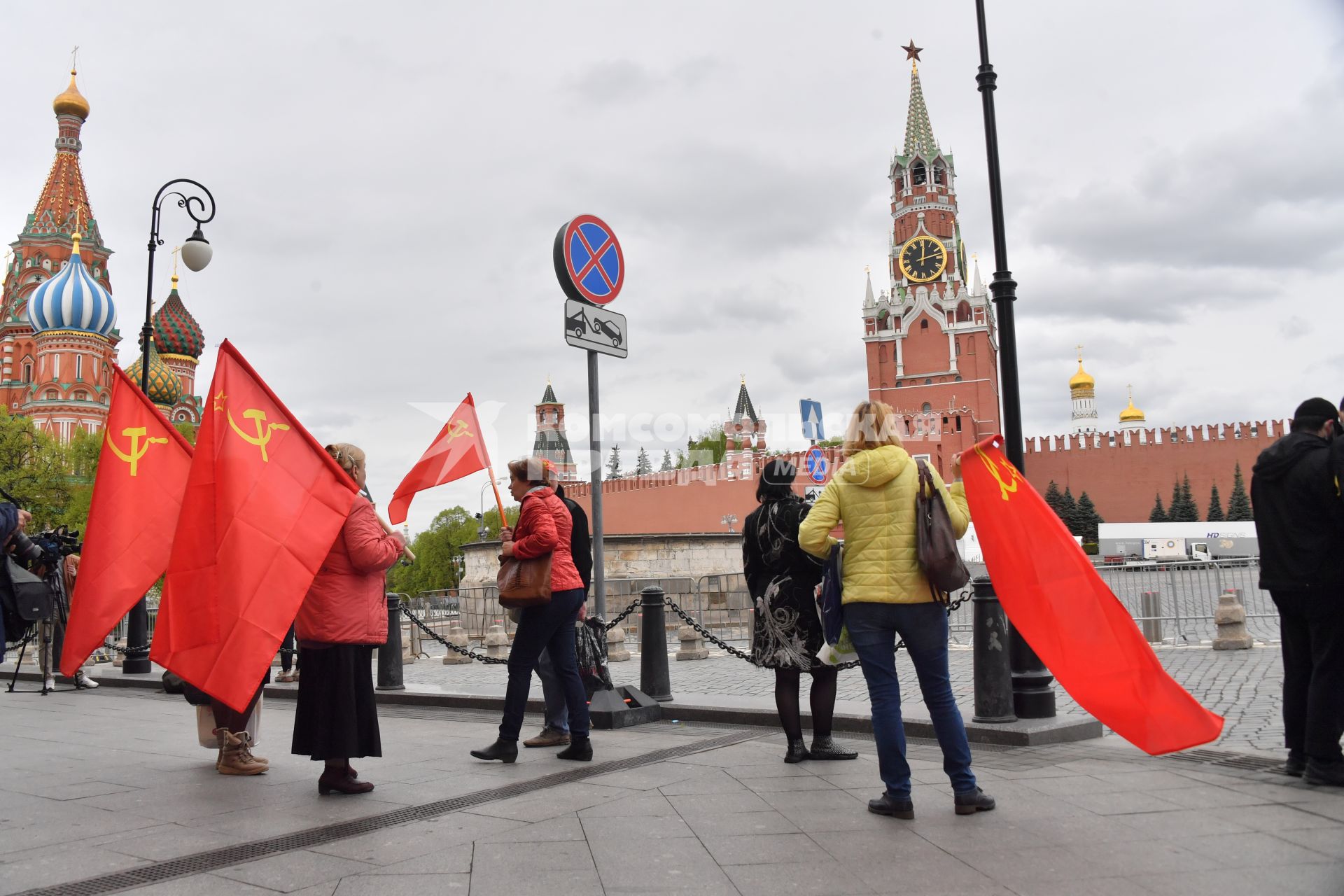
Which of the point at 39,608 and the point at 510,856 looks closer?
the point at 510,856

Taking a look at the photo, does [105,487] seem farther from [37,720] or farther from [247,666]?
[37,720]

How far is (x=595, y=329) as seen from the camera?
6777 millimetres

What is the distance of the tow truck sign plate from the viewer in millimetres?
6535

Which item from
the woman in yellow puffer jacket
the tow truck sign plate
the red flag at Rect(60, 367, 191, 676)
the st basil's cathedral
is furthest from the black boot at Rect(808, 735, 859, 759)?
the st basil's cathedral

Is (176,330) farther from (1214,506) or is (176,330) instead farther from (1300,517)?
(1300,517)

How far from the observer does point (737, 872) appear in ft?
11.3

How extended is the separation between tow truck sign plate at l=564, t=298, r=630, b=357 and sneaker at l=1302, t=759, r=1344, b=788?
4562 mm

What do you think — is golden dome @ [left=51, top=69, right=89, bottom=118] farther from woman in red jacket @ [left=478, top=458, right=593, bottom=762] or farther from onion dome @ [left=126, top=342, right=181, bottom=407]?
woman in red jacket @ [left=478, top=458, right=593, bottom=762]

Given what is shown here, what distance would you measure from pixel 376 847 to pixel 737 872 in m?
1.45

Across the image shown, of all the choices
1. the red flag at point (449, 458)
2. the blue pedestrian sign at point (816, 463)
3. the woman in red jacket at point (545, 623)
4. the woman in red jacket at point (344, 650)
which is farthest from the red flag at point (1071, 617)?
the blue pedestrian sign at point (816, 463)

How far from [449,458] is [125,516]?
6.52 ft

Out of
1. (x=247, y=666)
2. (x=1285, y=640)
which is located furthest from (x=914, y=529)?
(x=247, y=666)

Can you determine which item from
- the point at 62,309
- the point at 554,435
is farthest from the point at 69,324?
the point at 554,435

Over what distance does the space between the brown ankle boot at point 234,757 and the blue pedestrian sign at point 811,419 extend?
9.74 meters
